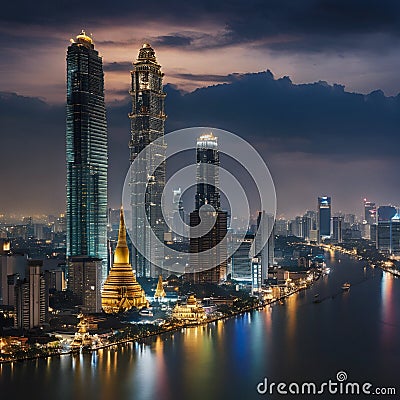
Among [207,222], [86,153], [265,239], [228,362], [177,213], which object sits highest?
[86,153]

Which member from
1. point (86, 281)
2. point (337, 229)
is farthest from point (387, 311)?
point (337, 229)

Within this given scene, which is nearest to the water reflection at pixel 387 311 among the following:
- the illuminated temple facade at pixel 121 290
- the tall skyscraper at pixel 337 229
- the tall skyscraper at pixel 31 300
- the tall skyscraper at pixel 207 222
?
the tall skyscraper at pixel 207 222

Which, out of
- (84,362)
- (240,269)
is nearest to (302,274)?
(240,269)

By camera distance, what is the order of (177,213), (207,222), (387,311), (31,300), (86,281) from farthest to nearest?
1. (177,213)
2. (207,222)
3. (86,281)
4. (387,311)
5. (31,300)

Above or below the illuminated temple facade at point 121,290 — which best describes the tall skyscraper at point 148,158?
above

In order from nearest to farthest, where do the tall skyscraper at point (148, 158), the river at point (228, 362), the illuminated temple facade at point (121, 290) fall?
the river at point (228, 362) < the illuminated temple facade at point (121, 290) < the tall skyscraper at point (148, 158)

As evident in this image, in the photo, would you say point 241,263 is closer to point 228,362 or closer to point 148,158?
point 148,158

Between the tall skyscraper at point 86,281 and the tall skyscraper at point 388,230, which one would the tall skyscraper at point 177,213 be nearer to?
the tall skyscraper at point 86,281
